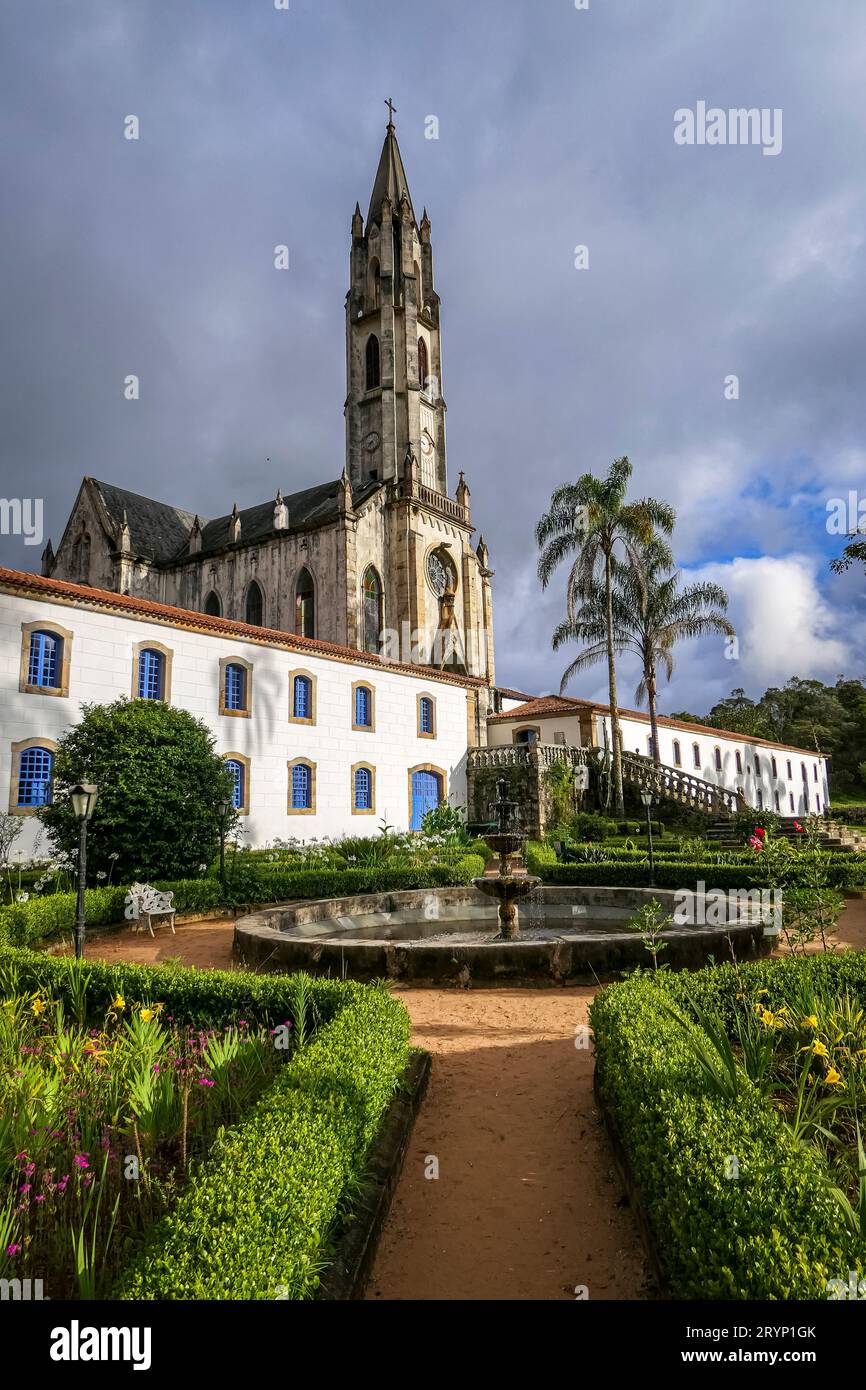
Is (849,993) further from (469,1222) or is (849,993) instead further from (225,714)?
(225,714)

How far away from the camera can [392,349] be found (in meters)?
42.4

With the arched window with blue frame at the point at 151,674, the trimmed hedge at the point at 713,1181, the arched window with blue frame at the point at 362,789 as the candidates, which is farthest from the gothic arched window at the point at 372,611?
the trimmed hedge at the point at 713,1181

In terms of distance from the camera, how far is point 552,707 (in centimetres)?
3597

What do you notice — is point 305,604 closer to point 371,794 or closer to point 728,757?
point 371,794

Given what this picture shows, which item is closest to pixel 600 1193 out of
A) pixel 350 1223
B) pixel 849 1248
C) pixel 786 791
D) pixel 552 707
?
pixel 350 1223

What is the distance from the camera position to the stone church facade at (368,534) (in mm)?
36188

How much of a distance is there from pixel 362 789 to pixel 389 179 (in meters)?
41.7

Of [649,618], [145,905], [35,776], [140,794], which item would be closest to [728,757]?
[649,618]

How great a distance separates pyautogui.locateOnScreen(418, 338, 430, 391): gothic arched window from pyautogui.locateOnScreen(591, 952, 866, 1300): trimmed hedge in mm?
43966

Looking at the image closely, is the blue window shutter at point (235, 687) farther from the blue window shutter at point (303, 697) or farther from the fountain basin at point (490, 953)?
the fountain basin at point (490, 953)

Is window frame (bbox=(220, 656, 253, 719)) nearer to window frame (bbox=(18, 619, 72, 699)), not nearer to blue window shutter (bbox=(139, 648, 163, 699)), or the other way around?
blue window shutter (bbox=(139, 648, 163, 699))

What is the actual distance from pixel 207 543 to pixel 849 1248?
4342 cm

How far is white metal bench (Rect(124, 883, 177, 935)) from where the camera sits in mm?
12484
